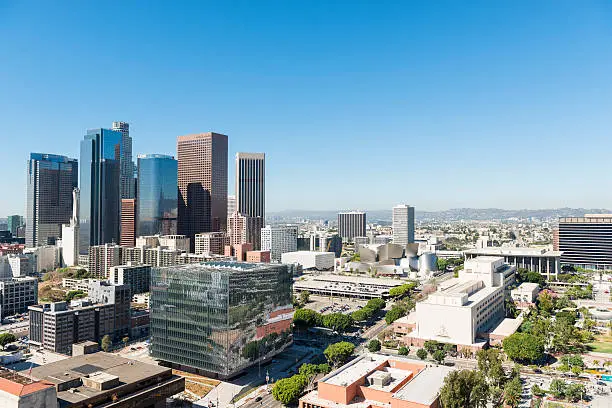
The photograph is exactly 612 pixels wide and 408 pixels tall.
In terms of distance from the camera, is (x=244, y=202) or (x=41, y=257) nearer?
(x=41, y=257)

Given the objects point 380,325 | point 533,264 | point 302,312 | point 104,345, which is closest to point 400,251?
point 533,264

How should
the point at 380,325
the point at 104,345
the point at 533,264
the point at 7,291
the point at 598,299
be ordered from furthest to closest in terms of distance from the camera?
1. the point at 533,264
2. the point at 598,299
3. the point at 7,291
4. the point at 380,325
5. the point at 104,345

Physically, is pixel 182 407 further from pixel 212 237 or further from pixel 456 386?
pixel 212 237

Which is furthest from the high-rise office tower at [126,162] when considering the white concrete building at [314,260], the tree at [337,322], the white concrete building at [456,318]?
the white concrete building at [456,318]

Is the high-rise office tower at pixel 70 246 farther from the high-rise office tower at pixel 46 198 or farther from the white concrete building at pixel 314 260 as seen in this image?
the white concrete building at pixel 314 260

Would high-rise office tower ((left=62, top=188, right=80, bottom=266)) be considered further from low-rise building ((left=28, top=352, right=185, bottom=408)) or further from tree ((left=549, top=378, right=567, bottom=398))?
tree ((left=549, top=378, right=567, bottom=398))

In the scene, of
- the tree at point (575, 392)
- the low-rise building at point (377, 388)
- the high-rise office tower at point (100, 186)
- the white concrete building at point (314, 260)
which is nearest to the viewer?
the low-rise building at point (377, 388)

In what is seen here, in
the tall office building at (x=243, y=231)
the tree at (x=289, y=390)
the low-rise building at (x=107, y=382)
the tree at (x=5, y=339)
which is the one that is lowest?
the tree at (x=5, y=339)
